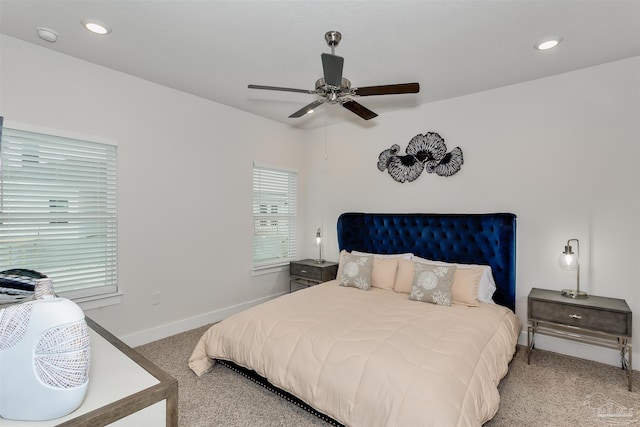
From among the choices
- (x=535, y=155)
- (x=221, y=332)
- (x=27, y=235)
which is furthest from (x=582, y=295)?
(x=27, y=235)

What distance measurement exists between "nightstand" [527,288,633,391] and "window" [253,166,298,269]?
3144mm

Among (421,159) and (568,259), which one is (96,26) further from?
(568,259)

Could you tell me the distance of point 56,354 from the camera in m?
0.83

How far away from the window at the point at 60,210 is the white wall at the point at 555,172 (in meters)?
3.09

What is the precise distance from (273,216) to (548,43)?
3559 mm

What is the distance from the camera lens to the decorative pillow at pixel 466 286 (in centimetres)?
301

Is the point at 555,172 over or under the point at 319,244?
over

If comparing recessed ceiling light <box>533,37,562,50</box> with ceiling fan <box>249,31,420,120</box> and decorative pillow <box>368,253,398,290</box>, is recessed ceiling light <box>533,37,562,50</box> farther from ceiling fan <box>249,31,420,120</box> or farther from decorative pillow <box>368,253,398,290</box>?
decorative pillow <box>368,253,398,290</box>

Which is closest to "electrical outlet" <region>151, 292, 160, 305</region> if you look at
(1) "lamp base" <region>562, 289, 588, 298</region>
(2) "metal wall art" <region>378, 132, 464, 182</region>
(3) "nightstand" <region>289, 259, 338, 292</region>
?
(3) "nightstand" <region>289, 259, 338, 292</region>

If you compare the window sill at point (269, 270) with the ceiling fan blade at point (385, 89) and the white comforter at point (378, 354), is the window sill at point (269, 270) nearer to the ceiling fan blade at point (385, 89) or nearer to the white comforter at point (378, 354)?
the white comforter at point (378, 354)

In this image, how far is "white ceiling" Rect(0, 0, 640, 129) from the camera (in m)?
2.08

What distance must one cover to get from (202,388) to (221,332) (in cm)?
42

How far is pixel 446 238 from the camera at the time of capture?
362cm

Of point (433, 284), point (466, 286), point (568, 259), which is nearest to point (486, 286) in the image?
point (466, 286)
